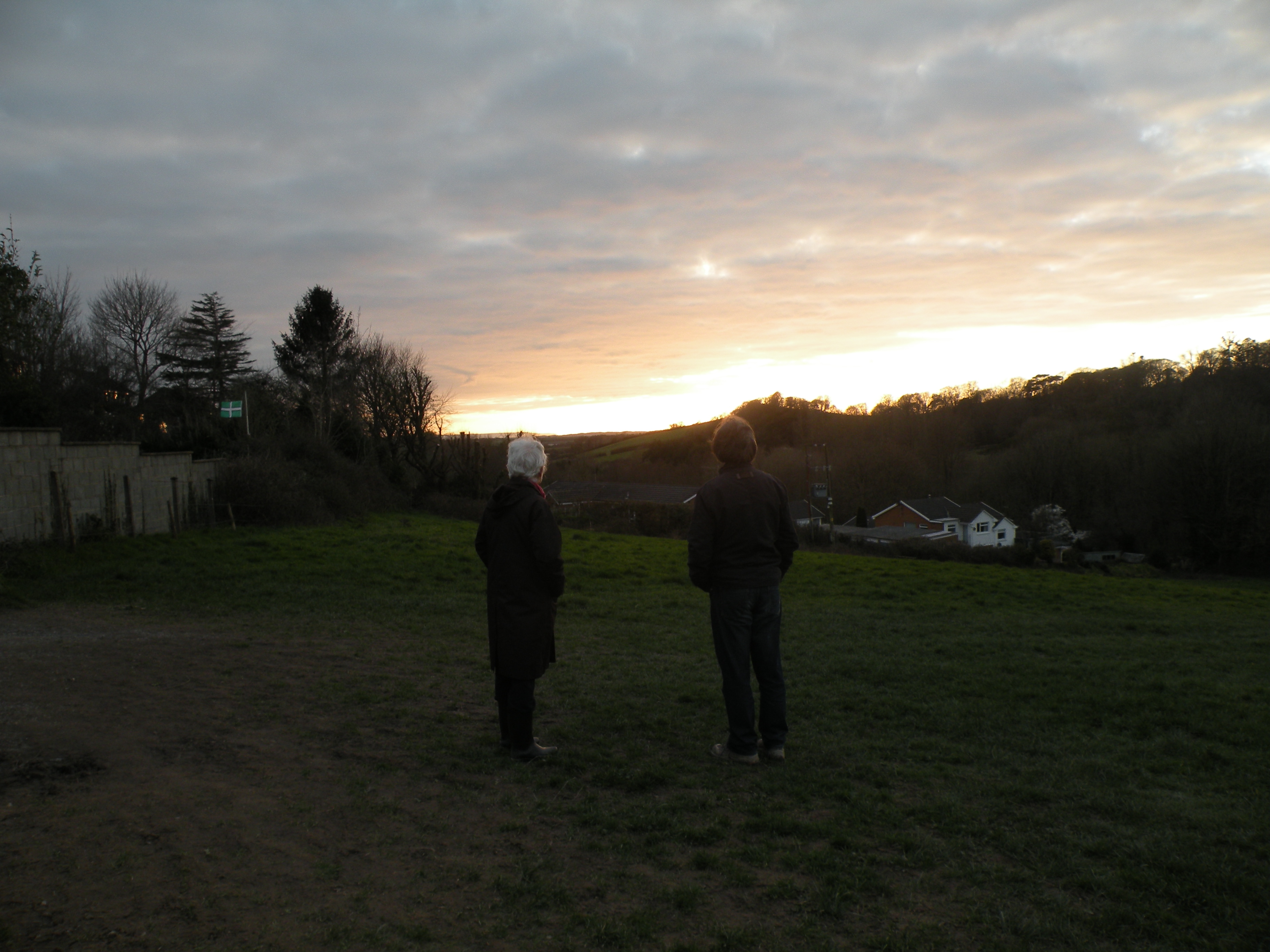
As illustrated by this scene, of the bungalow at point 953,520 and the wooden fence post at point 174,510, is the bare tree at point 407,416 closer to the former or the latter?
the wooden fence post at point 174,510

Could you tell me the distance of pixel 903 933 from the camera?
254 centimetres

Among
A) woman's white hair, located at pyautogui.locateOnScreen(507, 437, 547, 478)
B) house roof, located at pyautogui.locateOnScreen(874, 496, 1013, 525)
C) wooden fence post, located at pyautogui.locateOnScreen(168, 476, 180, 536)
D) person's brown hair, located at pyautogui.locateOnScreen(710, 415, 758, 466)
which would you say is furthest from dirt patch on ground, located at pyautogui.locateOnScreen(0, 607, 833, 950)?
house roof, located at pyautogui.locateOnScreen(874, 496, 1013, 525)

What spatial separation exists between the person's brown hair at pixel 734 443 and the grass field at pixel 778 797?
1749 mm

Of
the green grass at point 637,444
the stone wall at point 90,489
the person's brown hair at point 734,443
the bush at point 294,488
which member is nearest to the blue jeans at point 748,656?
the person's brown hair at point 734,443

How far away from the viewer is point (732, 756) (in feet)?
14.3

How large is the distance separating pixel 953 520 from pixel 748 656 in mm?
57537

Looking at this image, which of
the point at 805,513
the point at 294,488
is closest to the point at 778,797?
the point at 294,488

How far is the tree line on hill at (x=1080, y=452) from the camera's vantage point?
146 ft

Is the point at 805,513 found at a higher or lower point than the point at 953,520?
higher

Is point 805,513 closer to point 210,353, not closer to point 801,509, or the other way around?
point 801,509

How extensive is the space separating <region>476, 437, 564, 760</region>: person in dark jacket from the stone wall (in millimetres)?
12005

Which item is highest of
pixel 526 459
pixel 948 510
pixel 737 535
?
pixel 526 459

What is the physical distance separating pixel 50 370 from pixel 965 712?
107 ft

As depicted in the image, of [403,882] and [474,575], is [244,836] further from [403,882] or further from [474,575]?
[474,575]
